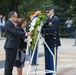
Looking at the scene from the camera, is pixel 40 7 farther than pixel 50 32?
Yes

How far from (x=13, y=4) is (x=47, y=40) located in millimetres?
34450

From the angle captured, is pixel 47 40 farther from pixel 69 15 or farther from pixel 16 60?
pixel 69 15

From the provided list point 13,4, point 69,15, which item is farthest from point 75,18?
point 13,4

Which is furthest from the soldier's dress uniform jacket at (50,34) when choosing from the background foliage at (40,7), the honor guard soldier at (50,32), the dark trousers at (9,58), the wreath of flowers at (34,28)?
the background foliage at (40,7)

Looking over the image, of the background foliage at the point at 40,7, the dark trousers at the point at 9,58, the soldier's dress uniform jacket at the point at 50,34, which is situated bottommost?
the dark trousers at the point at 9,58

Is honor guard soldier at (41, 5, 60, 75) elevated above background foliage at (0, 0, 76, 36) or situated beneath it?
situated beneath

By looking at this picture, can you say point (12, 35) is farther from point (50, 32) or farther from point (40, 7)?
point (40, 7)

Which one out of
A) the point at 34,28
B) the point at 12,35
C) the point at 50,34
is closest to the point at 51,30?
the point at 50,34

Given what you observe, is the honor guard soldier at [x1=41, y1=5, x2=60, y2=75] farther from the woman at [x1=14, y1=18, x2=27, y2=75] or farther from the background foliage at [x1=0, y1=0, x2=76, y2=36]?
the background foliage at [x1=0, y1=0, x2=76, y2=36]

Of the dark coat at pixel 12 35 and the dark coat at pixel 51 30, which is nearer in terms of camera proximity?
the dark coat at pixel 12 35

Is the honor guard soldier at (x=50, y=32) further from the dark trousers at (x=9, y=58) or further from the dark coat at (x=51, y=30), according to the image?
the dark trousers at (x=9, y=58)

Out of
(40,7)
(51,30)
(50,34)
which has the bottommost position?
(50,34)

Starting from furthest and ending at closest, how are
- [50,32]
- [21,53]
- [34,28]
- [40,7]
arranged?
[40,7], [21,53], [50,32], [34,28]

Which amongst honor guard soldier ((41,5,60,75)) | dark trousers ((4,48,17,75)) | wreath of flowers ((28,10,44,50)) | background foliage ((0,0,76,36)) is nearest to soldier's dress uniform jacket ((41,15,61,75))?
honor guard soldier ((41,5,60,75))
